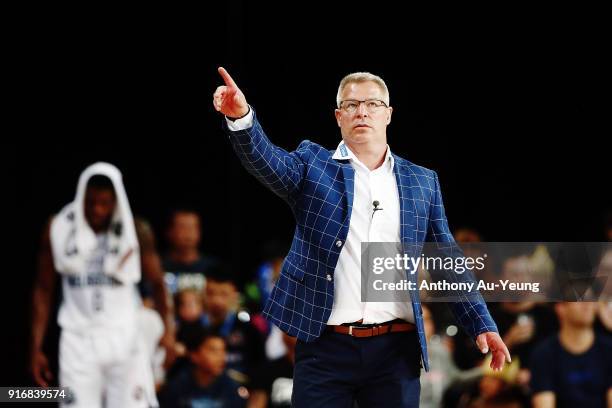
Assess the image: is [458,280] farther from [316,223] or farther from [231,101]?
[231,101]

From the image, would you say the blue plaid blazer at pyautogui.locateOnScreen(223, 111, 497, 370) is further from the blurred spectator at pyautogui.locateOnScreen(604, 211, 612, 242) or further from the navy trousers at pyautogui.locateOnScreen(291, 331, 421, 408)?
the blurred spectator at pyautogui.locateOnScreen(604, 211, 612, 242)

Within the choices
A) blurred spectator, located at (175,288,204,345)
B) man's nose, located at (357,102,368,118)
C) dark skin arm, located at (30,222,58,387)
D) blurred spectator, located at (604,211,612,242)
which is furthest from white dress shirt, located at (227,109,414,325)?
blurred spectator, located at (175,288,204,345)

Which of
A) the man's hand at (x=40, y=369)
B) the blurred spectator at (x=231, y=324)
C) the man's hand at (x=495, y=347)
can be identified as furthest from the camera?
the blurred spectator at (x=231, y=324)

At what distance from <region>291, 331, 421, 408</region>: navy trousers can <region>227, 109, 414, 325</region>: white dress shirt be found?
74 millimetres

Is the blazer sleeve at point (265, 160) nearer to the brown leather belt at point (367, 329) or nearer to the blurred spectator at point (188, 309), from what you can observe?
the brown leather belt at point (367, 329)

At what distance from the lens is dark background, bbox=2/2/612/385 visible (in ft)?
21.0

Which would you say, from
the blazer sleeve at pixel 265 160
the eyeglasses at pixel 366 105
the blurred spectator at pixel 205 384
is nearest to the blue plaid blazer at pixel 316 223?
the blazer sleeve at pixel 265 160

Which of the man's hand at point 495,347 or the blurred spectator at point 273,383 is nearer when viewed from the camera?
the man's hand at point 495,347

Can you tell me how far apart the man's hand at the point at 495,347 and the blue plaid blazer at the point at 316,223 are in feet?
0.08

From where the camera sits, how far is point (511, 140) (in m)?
6.54

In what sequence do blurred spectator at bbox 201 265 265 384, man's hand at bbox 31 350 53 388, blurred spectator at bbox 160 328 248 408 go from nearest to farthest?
man's hand at bbox 31 350 53 388 → blurred spectator at bbox 160 328 248 408 → blurred spectator at bbox 201 265 265 384

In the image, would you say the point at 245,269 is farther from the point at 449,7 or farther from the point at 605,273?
the point at 605,273

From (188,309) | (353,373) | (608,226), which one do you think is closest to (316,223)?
(353,373)

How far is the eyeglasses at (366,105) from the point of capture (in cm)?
354
